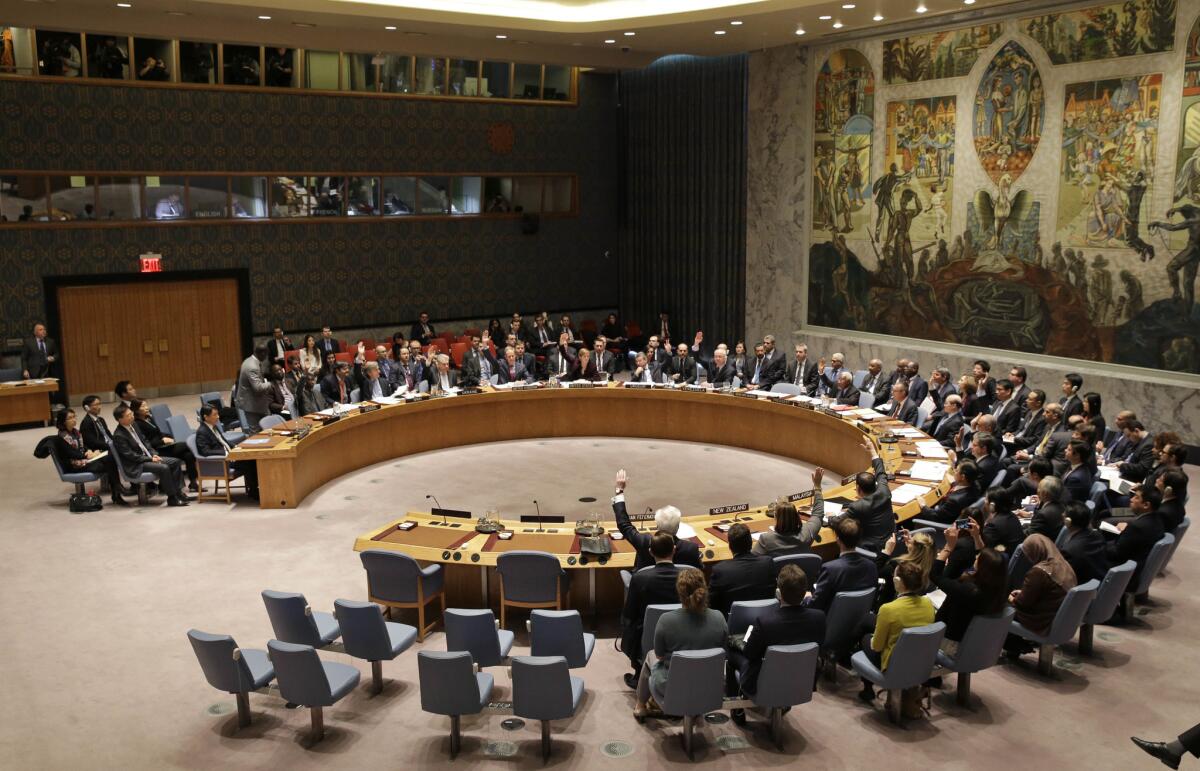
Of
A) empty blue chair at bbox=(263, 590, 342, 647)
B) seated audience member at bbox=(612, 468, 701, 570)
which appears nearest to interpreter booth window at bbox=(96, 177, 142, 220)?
empty blue chair at bbox=(263, 590, 342, 647)

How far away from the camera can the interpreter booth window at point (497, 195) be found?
19.4m

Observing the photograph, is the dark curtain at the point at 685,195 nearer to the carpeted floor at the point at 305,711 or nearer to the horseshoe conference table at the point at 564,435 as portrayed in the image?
the horseshoe conference table at the point at 564,435

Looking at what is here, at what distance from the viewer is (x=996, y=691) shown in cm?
652

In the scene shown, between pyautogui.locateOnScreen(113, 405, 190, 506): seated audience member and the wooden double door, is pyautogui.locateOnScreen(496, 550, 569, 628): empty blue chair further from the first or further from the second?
the wooden double door

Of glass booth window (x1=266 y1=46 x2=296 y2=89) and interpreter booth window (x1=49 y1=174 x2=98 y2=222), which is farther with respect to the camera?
glass booth window (x1=266 y1=46 x2=296 y2=89)

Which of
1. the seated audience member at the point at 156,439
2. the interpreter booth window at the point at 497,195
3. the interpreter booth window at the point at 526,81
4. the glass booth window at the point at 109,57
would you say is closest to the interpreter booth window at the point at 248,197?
the glass booth window at the point at 109,57

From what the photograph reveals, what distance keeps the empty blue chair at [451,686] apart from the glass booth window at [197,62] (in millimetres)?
13381

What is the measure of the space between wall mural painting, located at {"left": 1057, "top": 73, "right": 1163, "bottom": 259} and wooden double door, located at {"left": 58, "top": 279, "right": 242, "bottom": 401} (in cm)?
1273

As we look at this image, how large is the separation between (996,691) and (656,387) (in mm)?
7748

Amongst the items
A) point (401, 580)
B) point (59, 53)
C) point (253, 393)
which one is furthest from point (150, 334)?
point (401, 580)

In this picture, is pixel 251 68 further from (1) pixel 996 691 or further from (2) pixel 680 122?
(1) pixel 996 691

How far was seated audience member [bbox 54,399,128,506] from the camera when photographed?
1066 cm

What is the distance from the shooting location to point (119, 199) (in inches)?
627

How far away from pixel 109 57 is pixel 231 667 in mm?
12712
